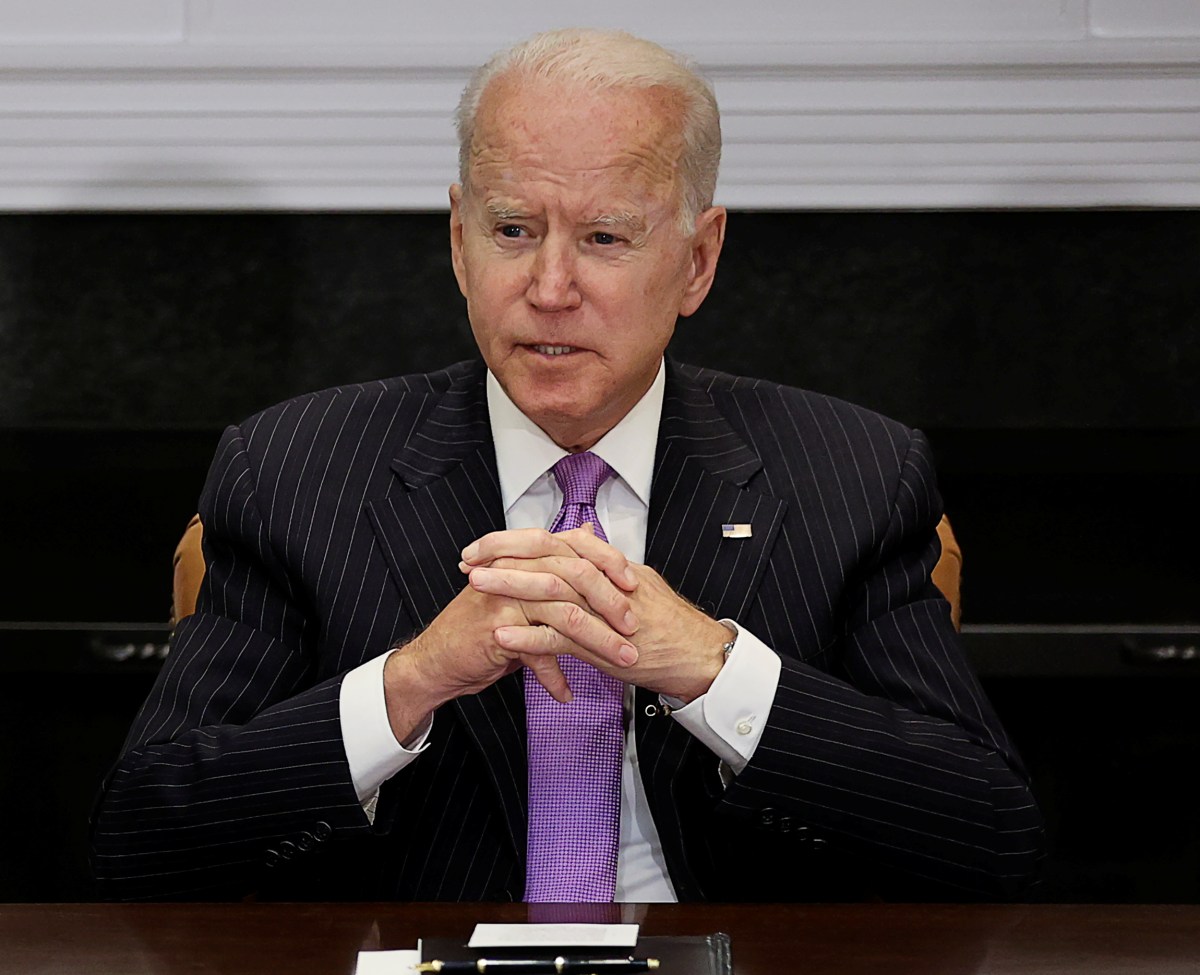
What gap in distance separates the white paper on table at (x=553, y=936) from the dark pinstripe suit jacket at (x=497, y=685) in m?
0.38

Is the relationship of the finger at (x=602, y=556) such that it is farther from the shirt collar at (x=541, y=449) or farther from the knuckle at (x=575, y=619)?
the shirt collar at (x=541, y=449)

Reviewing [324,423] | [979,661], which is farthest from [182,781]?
[979,661]

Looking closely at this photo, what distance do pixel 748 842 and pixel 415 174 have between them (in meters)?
1.39

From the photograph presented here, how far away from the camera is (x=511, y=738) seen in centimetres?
172

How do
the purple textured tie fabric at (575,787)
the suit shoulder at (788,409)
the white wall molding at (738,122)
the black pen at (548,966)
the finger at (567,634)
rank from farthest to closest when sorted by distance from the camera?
the white wall molding at (738,122) < the suit shoulder at (788,409) < the purple textured tie fabric at (575,787) < the finger at (567,634) < the black pen at (548,966)

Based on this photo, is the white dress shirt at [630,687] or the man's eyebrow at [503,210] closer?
the white dress shirt at [630,687]

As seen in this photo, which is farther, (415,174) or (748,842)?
(415,174)

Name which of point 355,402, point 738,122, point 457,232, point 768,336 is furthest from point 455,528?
point 738,122

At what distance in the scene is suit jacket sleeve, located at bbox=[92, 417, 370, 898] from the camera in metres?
1.60

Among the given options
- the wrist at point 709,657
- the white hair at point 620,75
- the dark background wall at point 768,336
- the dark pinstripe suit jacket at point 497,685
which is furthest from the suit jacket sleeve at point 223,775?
the dark background wall at point 768,336

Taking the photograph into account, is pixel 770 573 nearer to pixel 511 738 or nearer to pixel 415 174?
pixel 511 738

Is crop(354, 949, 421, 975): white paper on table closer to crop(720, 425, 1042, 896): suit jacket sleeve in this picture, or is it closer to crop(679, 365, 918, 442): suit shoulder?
crop(720, 425, 1042, 896): suit jacket sleeve

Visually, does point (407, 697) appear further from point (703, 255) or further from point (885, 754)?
point (703, 255)

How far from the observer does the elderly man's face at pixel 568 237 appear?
1.72 metres
